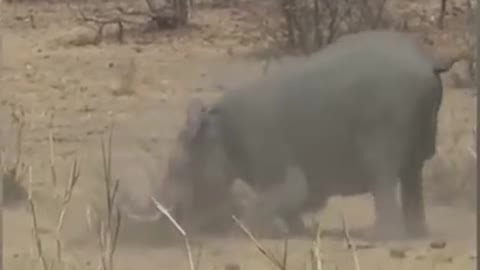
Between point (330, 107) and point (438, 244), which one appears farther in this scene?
point (330, 107)

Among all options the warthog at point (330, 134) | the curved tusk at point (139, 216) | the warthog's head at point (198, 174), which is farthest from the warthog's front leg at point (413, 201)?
the curved tusk at point (139, 216)

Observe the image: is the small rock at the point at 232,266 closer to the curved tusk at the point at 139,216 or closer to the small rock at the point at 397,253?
the curved tusk at the point at 139,216

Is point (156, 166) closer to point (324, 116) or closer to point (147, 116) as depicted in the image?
point (324, 116)

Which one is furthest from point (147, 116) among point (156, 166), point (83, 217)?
point (83, 217)

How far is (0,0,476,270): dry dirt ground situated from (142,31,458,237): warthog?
1.8 inches

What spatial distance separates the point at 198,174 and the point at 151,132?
0.40 meters

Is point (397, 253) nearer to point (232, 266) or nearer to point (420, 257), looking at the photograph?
point (420, 257)

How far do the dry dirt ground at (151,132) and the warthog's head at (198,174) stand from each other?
1.9 inches

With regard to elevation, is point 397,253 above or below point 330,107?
A: below

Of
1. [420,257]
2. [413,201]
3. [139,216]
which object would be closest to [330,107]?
[413,201]

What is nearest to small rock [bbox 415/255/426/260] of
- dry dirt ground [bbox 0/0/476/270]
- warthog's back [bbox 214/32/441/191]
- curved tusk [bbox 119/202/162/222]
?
→ dry dirt ground [bbox 0/0/476/270]

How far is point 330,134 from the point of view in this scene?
3.18 metres

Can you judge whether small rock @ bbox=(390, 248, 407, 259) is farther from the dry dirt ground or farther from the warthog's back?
the warthog's back

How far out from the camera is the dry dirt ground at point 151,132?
287cm
